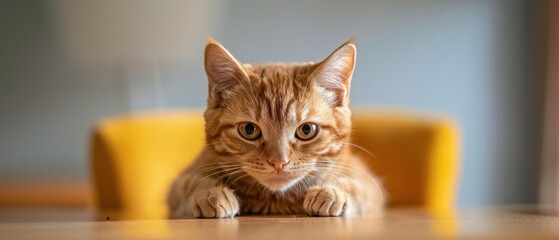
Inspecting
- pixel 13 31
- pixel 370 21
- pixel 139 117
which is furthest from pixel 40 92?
pixel 370 21

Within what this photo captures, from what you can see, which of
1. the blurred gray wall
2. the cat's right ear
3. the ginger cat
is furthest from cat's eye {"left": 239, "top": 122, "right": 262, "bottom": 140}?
the blurred gray wall

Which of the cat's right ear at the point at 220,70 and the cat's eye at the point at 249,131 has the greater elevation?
the cat's right ear at the point at 220,70

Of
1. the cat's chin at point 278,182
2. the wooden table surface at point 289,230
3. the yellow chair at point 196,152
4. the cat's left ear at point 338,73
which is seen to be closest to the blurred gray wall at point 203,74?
the yellow chair at point 196,152

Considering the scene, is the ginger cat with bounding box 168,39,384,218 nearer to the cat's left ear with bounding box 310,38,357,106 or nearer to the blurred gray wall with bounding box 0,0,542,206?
the cat's left ear with bounding box 310,38,357,106

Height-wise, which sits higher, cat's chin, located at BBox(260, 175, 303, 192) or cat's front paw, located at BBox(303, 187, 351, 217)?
cat's chin, located at BBox(260, 175, 303, 192)

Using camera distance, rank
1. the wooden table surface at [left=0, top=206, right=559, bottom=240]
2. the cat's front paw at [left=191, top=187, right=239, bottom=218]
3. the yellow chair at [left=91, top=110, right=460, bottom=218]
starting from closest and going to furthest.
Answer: the wooden table surface at [left=0, top=206, right=559, bottom=240], the cat's front paw at [left=191, top=187, right=239, bottom=218], the yellow chair at [left=91, top=110, right=460, bottom=218]

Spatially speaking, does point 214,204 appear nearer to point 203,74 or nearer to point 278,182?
point 278,182

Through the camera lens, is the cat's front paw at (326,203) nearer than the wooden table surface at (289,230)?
No

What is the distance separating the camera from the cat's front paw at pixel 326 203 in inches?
51.5

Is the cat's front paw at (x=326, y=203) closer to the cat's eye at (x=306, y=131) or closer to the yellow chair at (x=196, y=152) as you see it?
the cat's eye at (x=306, y=131)

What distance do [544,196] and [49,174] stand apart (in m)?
2.44

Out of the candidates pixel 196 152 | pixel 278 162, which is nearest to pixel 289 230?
pixel 278 162

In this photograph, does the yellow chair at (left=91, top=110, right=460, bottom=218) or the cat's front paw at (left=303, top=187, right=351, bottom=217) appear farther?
the yellow chair at (left=91, top=110, right=460, bottom=218)

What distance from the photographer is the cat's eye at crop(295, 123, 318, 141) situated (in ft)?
4.40
